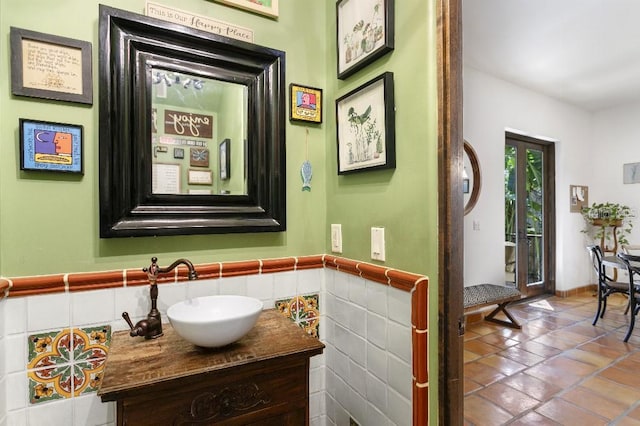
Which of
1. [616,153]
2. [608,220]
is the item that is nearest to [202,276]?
[608,220]

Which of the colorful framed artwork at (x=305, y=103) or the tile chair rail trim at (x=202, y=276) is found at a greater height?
the colorful framed artwork at (x=305, y=103)

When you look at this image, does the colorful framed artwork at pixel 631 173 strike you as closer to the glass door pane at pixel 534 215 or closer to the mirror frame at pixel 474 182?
the glass door pane at pixel 534 215

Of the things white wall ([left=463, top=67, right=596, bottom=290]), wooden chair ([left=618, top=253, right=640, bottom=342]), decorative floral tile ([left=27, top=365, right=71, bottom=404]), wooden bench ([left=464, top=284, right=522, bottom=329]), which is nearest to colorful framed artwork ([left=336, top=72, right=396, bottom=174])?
decorative floral tile ([left=27, top=365, right=71, bottom=404])

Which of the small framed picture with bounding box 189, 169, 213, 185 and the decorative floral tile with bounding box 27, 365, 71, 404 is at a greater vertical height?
the small framed picture with bounding box 189, 169, 213, 185

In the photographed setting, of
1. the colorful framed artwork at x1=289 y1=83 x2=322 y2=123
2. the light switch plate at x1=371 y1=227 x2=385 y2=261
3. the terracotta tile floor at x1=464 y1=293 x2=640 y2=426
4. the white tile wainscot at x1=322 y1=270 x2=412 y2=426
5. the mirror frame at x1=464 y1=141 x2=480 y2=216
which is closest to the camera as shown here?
the white tile wainscot at x1=322 y1=270 x2=412 y2=426

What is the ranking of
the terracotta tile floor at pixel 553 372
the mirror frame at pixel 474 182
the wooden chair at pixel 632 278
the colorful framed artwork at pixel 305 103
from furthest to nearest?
the mirror frame at pixel 474 182, the wooden chair at pixel 632 278, the terracotta tile floor at pixel 553 372, the colorful framed artwork at pixel 305 103

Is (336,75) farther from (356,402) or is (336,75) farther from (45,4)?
(356,402)

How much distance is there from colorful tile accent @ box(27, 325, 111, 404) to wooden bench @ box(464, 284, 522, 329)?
2.77 meters

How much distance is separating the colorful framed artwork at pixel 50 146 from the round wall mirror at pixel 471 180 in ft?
11.5

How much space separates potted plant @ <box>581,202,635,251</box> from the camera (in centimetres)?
455

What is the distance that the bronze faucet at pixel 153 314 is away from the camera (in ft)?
3.52

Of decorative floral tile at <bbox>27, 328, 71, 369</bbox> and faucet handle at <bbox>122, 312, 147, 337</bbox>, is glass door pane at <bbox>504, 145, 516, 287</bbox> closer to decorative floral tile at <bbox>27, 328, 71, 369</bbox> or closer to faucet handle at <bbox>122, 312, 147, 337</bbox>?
faucet handle at <bbox>122, 312, 147, 337</bbox>

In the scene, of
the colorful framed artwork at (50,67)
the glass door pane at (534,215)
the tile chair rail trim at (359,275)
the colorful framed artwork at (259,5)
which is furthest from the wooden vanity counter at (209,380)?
the glass door pane at (534,215)

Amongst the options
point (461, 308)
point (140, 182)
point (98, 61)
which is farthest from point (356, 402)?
point (98, 61)
